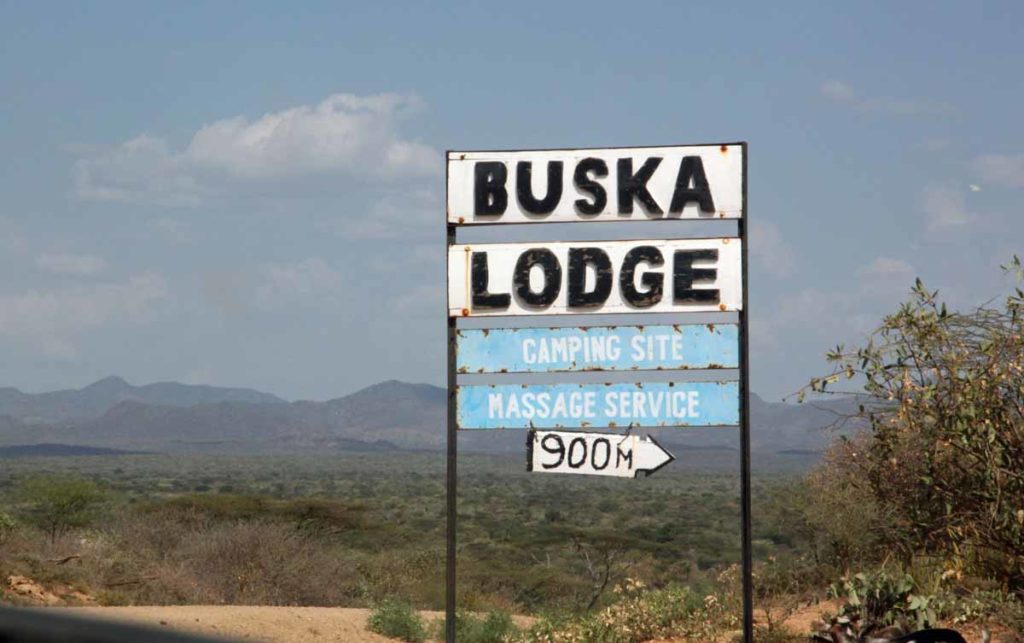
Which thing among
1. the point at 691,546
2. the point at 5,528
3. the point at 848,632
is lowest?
the point at 691,546

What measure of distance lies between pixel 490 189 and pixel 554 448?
2.24m

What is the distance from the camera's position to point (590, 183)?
11555 mm

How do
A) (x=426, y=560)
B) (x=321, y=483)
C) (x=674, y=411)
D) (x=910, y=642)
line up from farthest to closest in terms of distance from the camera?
(x=321, y=483), (x=426, y=560), (x=674, y=411), (x=910, y=642)

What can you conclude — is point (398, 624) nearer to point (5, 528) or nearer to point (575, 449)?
point (575, 449)

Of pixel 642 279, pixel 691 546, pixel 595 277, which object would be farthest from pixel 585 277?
pixel 691 546

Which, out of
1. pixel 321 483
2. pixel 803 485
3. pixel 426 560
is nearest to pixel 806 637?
pixel 803 485

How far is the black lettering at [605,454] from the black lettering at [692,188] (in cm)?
200

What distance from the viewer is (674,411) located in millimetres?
11242

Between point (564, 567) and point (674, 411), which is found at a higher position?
point (674, 411)

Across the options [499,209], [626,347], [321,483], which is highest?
[499,209]

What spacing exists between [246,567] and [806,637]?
13318 mm

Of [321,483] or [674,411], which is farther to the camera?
[321,483]

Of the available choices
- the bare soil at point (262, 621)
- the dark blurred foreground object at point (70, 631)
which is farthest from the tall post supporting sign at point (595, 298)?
the dark blurred foreground object at point (70, 631)

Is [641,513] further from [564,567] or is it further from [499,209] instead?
[499,209]
